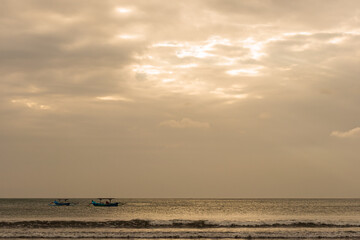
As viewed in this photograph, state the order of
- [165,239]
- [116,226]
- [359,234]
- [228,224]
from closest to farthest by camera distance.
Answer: [165,239] → [359,234] → [116,226] → [228,224]

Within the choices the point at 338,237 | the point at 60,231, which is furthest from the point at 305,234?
the point at 60,231

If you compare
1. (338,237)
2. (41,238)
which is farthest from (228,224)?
(41,238)

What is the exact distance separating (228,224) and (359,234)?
58.8 ft

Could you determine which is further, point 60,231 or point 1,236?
point 60,231

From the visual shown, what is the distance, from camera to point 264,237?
42500mm

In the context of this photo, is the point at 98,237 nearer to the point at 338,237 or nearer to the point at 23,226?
the point at 23,226

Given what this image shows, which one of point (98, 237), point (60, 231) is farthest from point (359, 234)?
point (60, 231)

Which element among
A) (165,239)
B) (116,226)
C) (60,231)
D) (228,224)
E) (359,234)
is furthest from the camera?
(228,224)

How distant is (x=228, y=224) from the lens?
5684cm

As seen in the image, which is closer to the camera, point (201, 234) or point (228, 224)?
point (201, 234)

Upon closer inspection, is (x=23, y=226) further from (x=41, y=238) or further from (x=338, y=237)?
(x=338, y=237)

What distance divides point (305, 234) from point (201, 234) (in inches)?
441

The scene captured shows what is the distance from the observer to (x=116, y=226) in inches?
2089

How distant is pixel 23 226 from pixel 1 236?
1090cm
